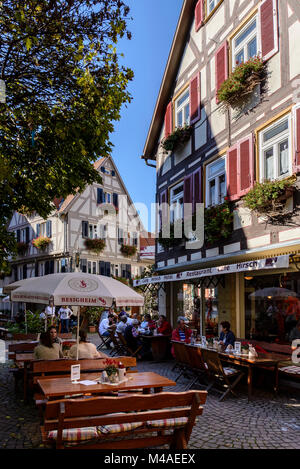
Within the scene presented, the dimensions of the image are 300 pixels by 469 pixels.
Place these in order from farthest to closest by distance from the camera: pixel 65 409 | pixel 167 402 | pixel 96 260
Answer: pixel 96 260 → pixel 167 402 → pixel 65 409

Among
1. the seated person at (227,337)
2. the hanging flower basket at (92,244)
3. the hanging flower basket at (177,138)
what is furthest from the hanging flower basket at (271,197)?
the hanging flower basket at (92,244)

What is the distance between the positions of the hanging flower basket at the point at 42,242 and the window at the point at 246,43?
67.3 ft

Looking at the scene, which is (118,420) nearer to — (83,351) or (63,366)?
(63,366)

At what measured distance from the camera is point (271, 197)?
26.6 feet

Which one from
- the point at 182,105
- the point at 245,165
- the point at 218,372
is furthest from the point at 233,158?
the point at 218,372

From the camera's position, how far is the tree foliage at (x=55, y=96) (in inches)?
239

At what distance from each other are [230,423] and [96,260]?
22.6 m

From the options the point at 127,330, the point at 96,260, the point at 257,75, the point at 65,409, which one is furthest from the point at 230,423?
the point at 96,260

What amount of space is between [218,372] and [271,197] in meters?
3.63

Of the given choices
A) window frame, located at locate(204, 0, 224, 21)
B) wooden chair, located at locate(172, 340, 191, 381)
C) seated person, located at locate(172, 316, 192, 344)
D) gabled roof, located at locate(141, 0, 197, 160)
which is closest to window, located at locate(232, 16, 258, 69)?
window frame, located at locate(204, 0, 224, 21)

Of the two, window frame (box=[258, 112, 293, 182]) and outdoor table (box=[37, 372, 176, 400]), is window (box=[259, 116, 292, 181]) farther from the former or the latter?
outdoor table (box=[37, 372, 176, 400])

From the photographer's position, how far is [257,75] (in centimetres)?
930
